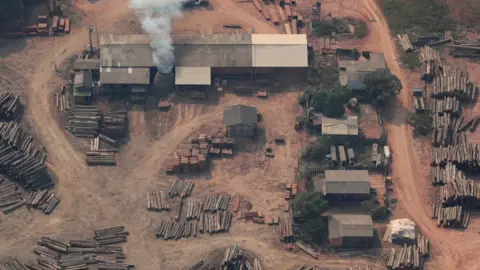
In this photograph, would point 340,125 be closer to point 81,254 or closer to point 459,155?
point 459,155

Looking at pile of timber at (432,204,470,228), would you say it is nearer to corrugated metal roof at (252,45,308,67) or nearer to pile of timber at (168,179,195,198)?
corrugated metal roof at (252,45,308,67)

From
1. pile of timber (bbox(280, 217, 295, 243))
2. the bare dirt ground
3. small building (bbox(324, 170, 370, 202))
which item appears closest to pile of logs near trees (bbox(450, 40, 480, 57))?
the bare dirt ground

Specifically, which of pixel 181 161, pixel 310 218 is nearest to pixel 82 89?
pixel 181 161

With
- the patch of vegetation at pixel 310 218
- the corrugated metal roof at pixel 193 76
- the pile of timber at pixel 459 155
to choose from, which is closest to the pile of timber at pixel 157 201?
the patch of vegetation at pixel 310 218

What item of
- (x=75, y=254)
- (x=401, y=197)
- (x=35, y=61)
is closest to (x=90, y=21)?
(x=35, y=61)

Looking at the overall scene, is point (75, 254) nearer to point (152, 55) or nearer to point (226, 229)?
point (226, 229)

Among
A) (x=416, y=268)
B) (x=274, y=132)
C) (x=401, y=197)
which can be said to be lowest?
(x=416, y=268)

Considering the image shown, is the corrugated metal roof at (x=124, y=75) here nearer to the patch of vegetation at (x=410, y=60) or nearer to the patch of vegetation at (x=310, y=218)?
the patch of vegetation at (x=310, y=218)
